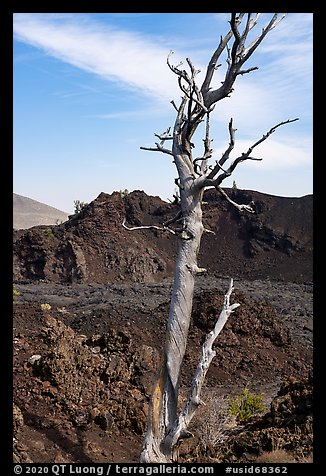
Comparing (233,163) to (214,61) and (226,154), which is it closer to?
(226,154)

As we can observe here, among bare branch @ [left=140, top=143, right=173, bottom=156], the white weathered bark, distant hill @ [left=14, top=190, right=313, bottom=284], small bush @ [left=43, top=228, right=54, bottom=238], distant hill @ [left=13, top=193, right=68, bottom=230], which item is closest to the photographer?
the white weathered bark

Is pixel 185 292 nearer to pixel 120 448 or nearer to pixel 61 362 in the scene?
pixel 120 448

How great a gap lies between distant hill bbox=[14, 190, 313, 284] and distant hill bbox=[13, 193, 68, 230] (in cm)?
5595

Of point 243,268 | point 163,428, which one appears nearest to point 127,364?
point 163,428

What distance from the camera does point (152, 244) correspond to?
34094mm

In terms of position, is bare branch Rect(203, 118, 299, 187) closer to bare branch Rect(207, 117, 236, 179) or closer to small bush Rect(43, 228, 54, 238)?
bare branch Rect(207, 117, 236, 179)

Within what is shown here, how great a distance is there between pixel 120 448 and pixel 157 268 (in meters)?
24.7

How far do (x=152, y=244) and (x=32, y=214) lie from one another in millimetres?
74057

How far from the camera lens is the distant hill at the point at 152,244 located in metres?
29.4

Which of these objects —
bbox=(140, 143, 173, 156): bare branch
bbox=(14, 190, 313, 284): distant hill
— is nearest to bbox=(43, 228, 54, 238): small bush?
bbox=(14, 190, 313, 284): distant hill

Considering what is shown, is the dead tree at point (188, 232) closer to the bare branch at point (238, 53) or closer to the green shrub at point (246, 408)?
the bare branch at point (238, 53)

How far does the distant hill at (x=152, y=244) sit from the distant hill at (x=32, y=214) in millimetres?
55952

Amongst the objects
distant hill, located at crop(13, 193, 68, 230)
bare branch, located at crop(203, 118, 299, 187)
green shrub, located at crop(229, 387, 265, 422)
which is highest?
distant hill, located at crop(13, 193, 68, 230)

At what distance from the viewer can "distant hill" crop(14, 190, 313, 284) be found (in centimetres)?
2939
